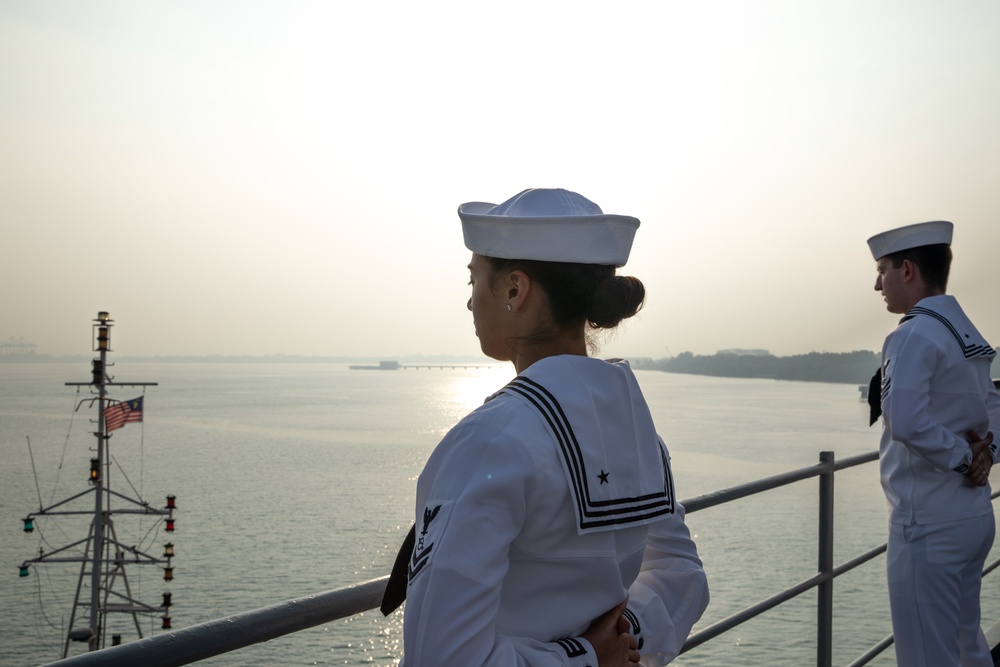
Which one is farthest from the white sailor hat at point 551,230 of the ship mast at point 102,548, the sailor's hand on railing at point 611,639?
the ship mast at point 102,548

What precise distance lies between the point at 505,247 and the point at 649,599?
→ 63cm

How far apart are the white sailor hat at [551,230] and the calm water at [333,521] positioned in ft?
44.0

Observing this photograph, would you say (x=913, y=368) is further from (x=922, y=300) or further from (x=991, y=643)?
(x=991, y=643)

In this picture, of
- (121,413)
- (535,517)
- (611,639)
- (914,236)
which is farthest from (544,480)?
(121,413)

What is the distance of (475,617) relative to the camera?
1072 mm

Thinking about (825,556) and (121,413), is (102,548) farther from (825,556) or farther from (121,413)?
(825,556)

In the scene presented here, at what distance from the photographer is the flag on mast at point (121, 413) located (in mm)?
30531

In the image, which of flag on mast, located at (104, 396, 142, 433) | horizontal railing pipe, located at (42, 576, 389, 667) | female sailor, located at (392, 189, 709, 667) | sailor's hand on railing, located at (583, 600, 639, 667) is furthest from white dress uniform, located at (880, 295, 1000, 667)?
flag on mast, located at (104, 396, 142, 433)

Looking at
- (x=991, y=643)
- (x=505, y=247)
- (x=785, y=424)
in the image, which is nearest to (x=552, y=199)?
(x=505, y=247)

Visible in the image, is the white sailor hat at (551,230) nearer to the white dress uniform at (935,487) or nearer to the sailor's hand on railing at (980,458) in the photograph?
the white dress uniform at (935,487)

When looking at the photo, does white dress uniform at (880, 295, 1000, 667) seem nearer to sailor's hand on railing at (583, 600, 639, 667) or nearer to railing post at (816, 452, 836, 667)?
railing post at (816, 452, 836, 667)

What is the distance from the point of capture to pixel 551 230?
51.2 inches

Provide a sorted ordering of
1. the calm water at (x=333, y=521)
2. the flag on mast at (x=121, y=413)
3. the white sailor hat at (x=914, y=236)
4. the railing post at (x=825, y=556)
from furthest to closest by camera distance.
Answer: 1. the flag on mast at (x=121, y=413)
2. the calm water at (x=333, y=521)
3. the white sailor hat at (x=914, y=236)
4. the railing post at (x=825, y=556)

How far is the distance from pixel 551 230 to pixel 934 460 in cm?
231
